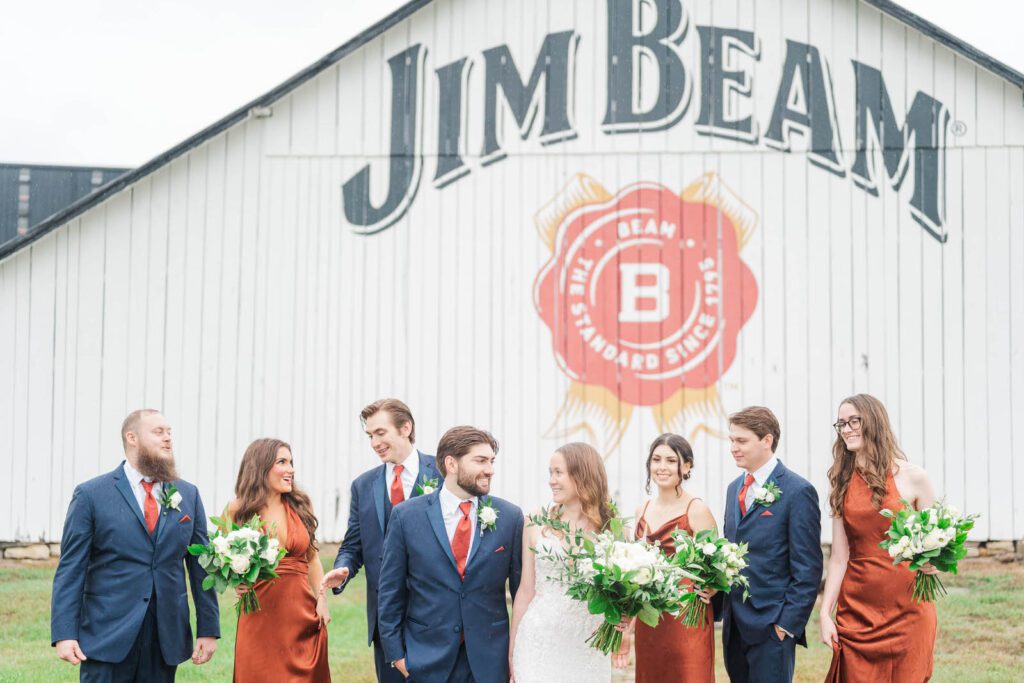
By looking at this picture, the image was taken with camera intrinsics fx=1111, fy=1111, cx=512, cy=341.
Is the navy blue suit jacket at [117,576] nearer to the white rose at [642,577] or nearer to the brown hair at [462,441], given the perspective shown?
the brown hair at [462,441]

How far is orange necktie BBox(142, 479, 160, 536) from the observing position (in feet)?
19.1

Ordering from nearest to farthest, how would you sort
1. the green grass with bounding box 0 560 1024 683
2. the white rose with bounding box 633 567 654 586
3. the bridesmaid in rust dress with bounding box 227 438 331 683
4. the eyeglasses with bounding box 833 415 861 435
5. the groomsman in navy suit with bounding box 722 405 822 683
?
the white rose with bounding box 633 567 654 586
the eyeglasses with bounding box 833 415 861 435
the groomsman in navy suit with bounding box 722 405 822 683
the bridesmaid in rust dress with bounding box 227 438 331 683
the green grass with bounding box 0 560 1024 683

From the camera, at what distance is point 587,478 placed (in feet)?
17.7

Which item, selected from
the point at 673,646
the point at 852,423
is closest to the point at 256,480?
the point at 673,646

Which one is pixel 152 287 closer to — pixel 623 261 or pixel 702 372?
pixel 623 261

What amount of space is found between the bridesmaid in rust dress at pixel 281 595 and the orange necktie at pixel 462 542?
1161 millimetres

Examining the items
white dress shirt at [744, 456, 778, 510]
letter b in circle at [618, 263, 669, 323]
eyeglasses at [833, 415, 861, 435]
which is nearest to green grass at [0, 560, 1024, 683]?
letter b in circle at [618, 263, 669, 323]

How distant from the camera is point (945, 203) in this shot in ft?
34.9

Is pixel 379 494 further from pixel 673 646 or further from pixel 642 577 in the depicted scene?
pixel 642 577

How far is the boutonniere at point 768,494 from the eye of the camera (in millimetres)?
5953

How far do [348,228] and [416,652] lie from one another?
6.33m

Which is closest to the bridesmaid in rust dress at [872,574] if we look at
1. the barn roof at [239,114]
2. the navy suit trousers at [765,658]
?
the navy suit trousers at [765,658]

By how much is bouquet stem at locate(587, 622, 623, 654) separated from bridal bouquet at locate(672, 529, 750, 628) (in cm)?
39

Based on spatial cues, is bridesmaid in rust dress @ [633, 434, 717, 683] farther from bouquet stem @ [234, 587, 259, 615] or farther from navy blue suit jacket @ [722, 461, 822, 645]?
bouquet stem @ [234, 587, 259, 615]
